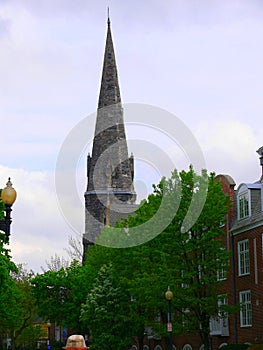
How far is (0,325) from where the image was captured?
240 ft

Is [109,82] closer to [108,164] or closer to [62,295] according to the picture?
[108,164]

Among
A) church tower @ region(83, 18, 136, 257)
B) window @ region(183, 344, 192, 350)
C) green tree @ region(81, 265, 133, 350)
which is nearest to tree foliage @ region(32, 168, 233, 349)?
green tree @ region(81, 265, 133, 350)

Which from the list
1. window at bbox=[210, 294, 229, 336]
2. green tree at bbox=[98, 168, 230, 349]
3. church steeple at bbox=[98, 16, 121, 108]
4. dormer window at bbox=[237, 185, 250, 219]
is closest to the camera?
green tree at bbox=[98, 168, 230, 349]

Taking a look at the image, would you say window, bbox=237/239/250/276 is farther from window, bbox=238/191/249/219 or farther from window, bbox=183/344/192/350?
window, bbox=183/344/192/350

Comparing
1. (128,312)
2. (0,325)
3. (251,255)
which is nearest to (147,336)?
(128,312)

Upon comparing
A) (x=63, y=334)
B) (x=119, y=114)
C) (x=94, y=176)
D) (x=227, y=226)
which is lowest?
(x=63, y=334)

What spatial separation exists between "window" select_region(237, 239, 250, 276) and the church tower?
6004 cm

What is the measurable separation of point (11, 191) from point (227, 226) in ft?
95.3

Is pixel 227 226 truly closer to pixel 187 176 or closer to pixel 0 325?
pixel 187 176

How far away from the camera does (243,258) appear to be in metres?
46.5

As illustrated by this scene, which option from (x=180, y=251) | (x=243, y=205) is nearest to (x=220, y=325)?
(x=243, y=205)

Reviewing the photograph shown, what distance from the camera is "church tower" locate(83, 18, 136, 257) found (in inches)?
4299

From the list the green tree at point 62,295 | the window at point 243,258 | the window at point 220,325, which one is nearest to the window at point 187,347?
the window at point 220,325

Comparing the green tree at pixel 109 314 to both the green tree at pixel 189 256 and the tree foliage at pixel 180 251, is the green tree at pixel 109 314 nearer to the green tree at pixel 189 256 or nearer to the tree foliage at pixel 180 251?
the tree foliage at pixel 180 251
